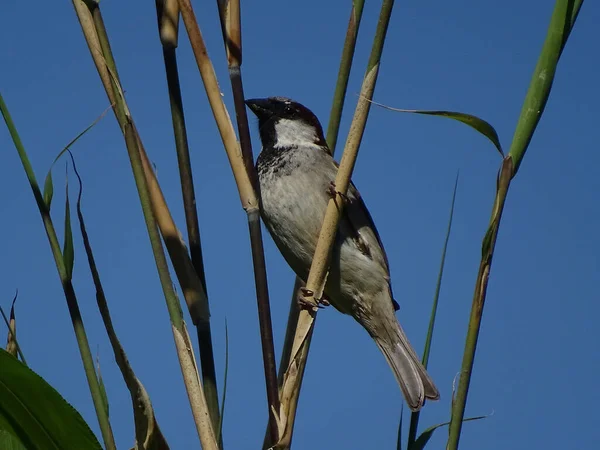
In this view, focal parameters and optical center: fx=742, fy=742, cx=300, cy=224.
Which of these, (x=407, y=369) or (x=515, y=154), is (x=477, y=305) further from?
(x=407, y=369)

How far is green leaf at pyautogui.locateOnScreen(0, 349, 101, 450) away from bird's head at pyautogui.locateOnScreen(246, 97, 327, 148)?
1.93 meters

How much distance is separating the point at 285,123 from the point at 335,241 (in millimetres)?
695

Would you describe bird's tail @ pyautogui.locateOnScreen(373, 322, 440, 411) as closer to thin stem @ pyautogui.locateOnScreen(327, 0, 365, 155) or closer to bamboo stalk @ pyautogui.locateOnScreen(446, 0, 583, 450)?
thin stem @ pyautogui.locateOnScreen(327, 0, 365, 155)

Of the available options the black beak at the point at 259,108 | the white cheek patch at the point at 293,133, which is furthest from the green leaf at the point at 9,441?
the black beak at the point at 259,108

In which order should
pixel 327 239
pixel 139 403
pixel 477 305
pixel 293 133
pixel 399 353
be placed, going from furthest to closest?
pixel 293 133, pixel 399 353, pixel 327 239, pixel 139 403, pixel 477 305

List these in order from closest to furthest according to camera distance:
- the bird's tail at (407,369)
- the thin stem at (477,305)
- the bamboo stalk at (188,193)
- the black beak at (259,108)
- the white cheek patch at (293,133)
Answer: the thin stem at (477,305), the bamboo stalk at (188,193), the bird's tail at (407,369), the white cheek patch at (293,133), the black beak at (259,108)

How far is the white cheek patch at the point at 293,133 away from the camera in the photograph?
9.71 ft

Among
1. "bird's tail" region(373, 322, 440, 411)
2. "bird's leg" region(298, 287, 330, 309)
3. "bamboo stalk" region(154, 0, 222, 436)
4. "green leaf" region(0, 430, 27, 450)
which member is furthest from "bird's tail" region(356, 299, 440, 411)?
"green leaf" region(0, 430, 27, 450)

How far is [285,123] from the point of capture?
3062 millimetres

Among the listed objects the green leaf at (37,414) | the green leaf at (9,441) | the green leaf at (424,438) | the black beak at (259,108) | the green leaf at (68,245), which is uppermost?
the black beak at (259,108)

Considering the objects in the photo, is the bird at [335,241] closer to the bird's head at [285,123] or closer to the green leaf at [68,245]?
the bird's head at [285,123]

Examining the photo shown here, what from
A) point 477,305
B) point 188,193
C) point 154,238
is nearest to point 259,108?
point 188,193

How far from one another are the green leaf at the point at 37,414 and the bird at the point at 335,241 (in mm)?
1520

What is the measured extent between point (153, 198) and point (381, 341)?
1.45 m
